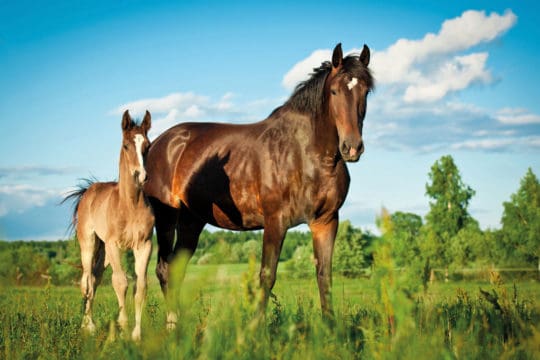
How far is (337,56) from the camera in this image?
6949mm

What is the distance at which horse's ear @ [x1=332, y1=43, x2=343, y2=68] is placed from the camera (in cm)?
691

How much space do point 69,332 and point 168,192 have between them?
9.80 ft

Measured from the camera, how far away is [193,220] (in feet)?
30.0

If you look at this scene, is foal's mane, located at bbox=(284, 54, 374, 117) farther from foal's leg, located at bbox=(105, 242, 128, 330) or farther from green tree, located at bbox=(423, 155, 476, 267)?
green tree, located at bbox=(423, 155, 476, 267)

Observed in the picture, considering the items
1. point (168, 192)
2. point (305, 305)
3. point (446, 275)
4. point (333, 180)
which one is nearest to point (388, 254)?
point (333, 180)

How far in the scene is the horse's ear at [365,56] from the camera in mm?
7230

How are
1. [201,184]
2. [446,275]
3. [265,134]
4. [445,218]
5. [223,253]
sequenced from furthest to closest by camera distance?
[445,218] < [446,275] < [201,184] < [265,134] < [223,253]

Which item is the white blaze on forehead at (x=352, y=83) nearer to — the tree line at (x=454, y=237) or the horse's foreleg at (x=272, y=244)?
the horse's foreleg at (x=272, y=244)

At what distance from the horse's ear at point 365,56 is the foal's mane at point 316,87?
92 mm

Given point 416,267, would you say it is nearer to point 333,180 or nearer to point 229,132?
point 333,180

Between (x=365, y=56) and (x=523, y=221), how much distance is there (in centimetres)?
5400

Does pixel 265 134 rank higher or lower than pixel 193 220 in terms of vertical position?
higher

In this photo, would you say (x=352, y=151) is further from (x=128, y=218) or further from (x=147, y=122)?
(x=128, y=218)

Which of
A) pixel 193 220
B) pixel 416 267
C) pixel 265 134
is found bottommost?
pixel 416 267
